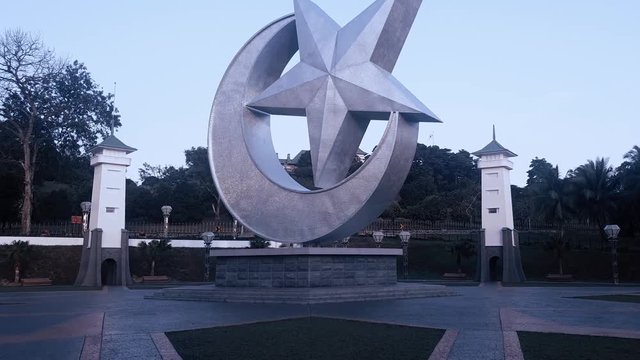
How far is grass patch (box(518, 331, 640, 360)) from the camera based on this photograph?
684 centimetres

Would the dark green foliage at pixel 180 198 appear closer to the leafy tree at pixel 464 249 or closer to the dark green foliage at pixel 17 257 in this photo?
the dark green foliage at pixel 17 257

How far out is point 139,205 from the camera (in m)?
50.0

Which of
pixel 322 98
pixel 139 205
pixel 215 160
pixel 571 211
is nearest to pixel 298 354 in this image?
pixel 322 98

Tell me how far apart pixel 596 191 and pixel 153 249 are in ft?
92.5

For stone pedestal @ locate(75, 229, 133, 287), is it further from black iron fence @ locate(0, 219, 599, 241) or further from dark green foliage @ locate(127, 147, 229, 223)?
dark green foliage @ locate(127, 147, 229, 223)

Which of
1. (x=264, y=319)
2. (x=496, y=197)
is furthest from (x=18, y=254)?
(x=496, y=197)

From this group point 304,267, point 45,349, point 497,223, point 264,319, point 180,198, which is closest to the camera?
point 45,349

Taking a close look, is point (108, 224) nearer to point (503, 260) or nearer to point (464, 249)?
point (464, 249)

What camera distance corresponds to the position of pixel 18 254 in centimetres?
2925

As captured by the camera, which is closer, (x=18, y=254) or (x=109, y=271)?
(x=18, y=254)

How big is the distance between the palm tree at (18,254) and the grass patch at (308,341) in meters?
24.1

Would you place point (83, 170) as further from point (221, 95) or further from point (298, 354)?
point (298, 354)

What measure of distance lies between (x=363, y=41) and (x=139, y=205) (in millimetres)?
38277

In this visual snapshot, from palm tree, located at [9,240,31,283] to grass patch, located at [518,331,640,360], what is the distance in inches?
1093
